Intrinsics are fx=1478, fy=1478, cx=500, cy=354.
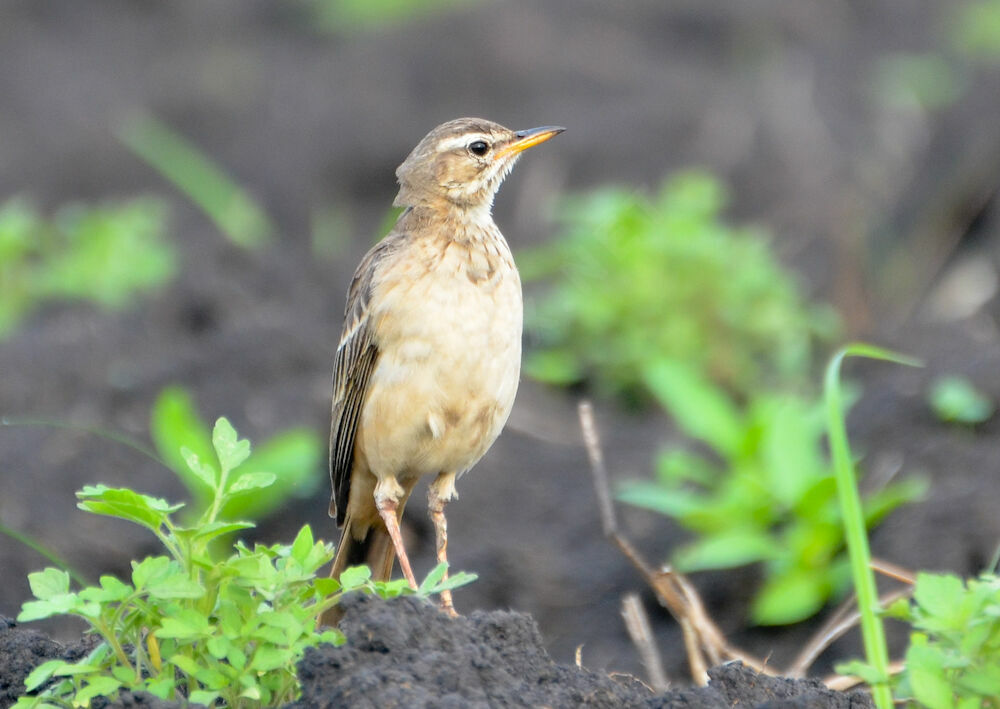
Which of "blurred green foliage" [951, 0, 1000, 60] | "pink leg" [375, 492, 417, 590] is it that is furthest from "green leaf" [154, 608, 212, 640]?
"blurred green foliage" [951, 0, 1000, 60]

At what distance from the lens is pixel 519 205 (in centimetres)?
1255

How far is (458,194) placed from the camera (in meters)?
5.77

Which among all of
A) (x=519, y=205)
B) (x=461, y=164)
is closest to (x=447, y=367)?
(x=461, y=164)

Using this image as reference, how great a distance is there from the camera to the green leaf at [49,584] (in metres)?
3.52

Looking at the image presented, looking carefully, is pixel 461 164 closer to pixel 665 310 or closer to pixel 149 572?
pixel 149 572

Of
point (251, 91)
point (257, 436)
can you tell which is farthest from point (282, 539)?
point (251, 91)

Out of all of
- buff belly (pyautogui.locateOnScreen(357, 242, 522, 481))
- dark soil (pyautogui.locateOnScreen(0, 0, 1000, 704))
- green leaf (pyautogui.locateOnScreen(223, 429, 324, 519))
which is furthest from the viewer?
dark soil (pyautogui.locateOnScreen(0, 0, 1000, 704))

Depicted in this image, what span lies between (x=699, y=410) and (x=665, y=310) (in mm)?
1771

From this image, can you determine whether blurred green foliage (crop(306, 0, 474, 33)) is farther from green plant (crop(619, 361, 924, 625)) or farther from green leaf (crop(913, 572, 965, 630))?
green leaf (crop(913, 572, 965, 630))

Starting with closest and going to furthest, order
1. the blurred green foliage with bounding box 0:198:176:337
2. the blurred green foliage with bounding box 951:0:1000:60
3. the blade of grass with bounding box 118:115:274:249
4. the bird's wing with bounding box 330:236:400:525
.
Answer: the bird's wing with bounding box 330:236:400:525
the blurred green foliage with bounding box 0:198:176:337
the blade of grass with bounding box 118:115:274:249
the blurred green foliage with bounding box 951:0:1000:60

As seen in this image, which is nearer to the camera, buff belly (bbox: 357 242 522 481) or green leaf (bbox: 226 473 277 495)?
green leaf (bbox: 226 473 277 495)

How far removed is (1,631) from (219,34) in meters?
12.6

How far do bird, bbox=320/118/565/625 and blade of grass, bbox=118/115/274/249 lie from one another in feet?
15.5

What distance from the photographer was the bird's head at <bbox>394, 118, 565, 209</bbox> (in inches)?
227
